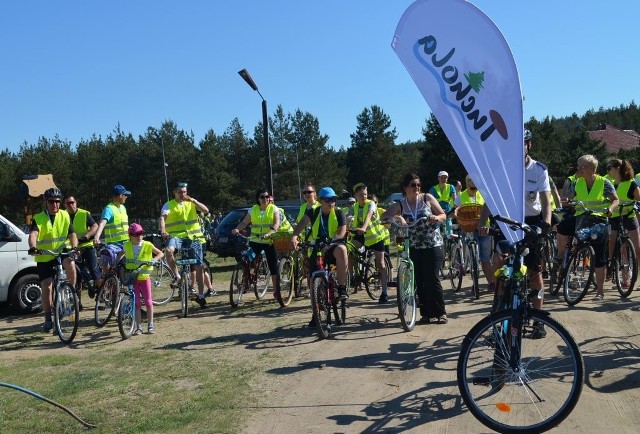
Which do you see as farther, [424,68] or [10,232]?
[10,232]

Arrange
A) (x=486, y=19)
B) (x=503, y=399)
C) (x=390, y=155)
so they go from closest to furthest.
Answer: (x=503, y=399)
(x=486, y=19)
(x=390, y=155)

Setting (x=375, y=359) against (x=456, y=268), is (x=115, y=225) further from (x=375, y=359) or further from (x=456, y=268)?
(x=375, y=359)

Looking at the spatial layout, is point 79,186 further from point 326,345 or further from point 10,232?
point 326,345

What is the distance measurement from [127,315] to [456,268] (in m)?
5.00

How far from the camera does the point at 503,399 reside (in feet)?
14.1

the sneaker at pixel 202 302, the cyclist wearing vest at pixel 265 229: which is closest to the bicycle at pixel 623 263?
the cyclist wearing vest at pixel 265 229

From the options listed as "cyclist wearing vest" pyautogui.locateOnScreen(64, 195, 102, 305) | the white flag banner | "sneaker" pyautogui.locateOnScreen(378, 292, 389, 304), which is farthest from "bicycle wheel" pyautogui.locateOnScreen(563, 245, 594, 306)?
"cyclist wearing vest" pyautogui.locateOnScreen(64, 195, 102, 305)

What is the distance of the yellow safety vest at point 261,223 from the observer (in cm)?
1002

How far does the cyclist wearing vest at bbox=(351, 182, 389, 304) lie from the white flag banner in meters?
4.40

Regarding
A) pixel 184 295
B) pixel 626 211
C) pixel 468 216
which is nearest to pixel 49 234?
pixel 184 295

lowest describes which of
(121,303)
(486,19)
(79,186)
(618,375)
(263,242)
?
(618,375)

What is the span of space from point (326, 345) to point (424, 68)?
10.4 feet

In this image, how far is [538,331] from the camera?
411cm

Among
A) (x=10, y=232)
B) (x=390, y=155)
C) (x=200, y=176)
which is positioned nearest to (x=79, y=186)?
(x=200, y=176)
